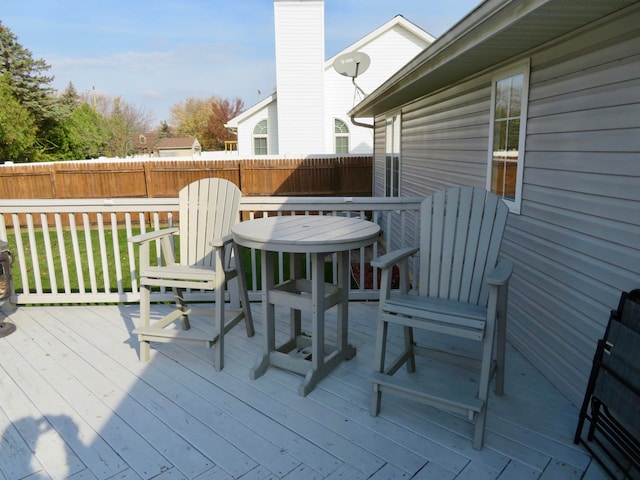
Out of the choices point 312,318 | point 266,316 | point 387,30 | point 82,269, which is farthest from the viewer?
point 387,30

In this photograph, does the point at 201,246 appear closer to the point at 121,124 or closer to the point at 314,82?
the point at 314,82

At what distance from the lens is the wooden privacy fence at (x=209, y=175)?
35.8ft

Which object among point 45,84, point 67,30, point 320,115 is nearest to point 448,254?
point 320,115

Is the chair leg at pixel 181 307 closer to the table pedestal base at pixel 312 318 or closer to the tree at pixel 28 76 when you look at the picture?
the table pedestal base at pixel 312 318

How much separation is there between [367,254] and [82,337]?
535cm

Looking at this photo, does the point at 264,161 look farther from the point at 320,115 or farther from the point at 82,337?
the point at 82,337

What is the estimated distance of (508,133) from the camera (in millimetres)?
3271

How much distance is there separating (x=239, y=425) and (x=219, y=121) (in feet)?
115

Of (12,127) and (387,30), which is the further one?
(12,127)

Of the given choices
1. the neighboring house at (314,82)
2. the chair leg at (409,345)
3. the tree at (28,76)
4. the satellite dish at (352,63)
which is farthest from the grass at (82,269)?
the tree at (28,76)

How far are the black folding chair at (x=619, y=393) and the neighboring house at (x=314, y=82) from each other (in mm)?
12436

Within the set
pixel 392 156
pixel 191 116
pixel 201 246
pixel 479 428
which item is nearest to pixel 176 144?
pixel 191 116

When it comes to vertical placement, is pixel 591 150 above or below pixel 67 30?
below

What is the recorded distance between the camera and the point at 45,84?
1827 centimetres
